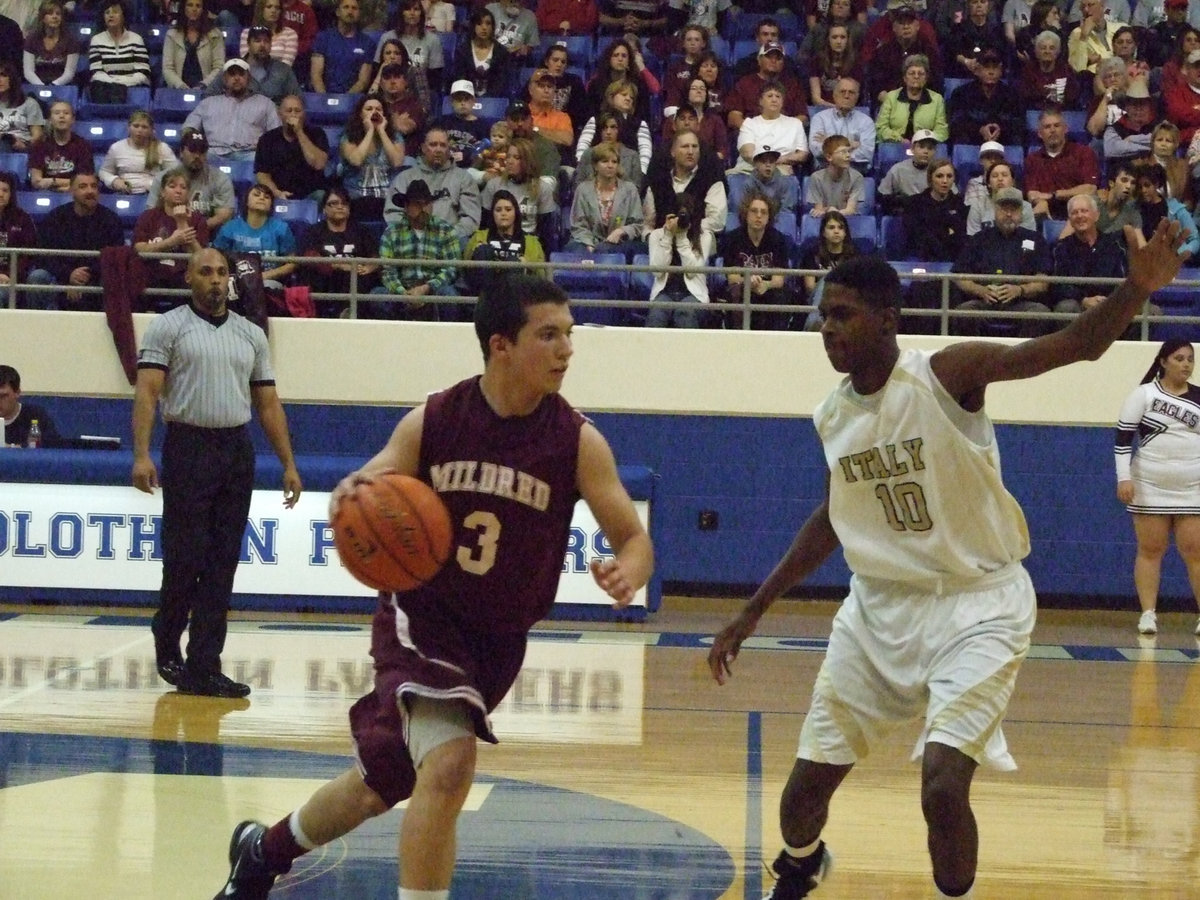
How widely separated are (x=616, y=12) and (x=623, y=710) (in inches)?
361

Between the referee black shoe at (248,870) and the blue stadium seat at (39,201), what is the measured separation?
32.4 feet

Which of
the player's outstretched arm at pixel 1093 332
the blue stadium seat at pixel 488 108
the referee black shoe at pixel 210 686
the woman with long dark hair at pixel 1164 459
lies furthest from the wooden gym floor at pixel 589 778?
the blue stadium seat at pixel 488 108

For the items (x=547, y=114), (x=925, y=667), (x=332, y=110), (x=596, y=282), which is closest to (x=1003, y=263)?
(x=596, y=282)

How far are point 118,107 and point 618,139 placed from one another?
4.49m

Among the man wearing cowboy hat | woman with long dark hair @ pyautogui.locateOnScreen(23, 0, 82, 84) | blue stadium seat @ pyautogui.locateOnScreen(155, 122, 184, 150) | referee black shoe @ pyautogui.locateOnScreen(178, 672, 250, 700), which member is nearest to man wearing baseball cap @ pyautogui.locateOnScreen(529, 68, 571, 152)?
the man wearing cowboy hat

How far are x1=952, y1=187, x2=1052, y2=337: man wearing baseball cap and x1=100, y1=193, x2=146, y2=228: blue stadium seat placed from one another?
21.0 feet

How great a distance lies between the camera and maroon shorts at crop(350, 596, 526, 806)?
13.4 ft

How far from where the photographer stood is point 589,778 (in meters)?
6.55

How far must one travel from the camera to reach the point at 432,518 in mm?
3951

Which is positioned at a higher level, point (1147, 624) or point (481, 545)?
point (481, 545)

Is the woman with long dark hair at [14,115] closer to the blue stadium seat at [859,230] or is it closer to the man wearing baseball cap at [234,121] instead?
the man wearing baseball cap at [234,121]

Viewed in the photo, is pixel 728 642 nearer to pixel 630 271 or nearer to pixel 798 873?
pixel 798 873

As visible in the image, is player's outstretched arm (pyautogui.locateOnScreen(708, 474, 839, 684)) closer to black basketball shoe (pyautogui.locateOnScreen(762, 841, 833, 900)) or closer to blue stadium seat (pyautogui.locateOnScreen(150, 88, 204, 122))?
Result: black basketball shoe (pyautogui.locateOnScreen(762, 841, 833, 900))

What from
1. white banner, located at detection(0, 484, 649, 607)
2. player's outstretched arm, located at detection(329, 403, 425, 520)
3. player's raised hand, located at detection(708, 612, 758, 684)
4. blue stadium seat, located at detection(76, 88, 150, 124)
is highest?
blue stadium seat, located at detection(76, 88, 150, 124)
